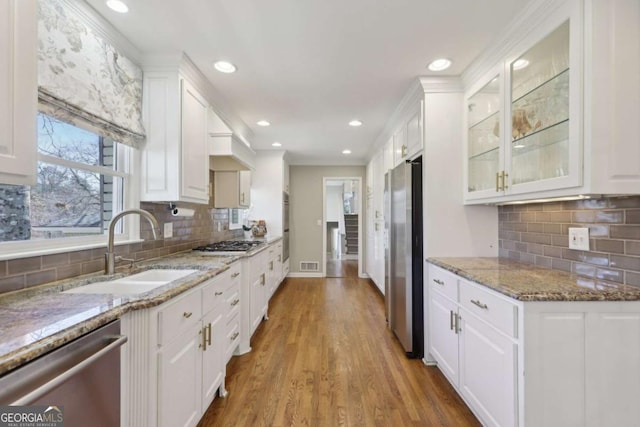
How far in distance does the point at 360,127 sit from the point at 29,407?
356 centimetres

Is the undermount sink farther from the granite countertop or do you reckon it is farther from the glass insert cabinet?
the glass insert cabinet

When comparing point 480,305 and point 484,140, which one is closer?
point 480,305

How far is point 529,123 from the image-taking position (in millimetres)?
1667

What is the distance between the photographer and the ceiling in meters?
1.56

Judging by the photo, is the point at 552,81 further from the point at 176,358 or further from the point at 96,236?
the point at 96,236

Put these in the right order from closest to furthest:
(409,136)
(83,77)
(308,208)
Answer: (83,77), (409,136), (308,208)

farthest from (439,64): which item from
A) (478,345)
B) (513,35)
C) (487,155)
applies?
(478,345)

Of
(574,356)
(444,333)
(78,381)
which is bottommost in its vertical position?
(444,333)

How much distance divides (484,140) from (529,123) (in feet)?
1.44

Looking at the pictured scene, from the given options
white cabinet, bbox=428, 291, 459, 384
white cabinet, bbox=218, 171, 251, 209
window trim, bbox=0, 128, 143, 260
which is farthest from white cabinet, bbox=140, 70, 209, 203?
white cabinet, bbox=428, 291, 459, 384

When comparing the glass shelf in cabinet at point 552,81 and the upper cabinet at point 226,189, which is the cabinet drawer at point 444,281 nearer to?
the glass shelf in cabinet at point 552,81

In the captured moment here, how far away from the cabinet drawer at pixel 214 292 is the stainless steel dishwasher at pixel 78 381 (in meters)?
0.60

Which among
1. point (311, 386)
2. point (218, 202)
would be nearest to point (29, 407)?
point (311, 386)

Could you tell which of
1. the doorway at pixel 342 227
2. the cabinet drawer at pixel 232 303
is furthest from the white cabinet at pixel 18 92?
the doorway at pixel 342 227
